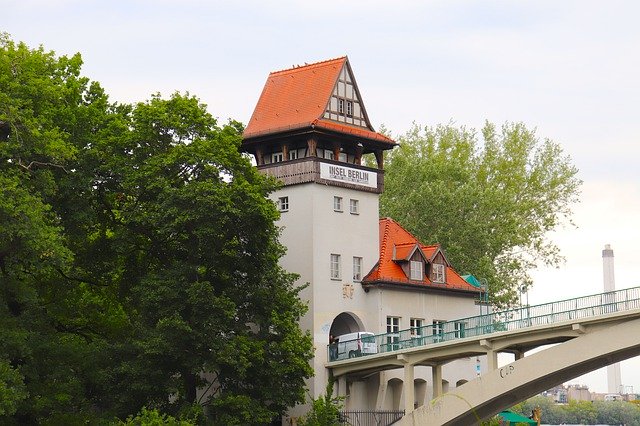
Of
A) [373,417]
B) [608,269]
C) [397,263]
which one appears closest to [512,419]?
[397,263]

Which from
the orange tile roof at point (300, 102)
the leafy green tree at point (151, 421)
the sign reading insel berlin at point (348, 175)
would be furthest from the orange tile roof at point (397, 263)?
the leafy green tree at point (151, 421)

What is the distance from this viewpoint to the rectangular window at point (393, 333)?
53469mm

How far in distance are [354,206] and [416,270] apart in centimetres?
423

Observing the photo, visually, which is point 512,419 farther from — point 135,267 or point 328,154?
point 135,267

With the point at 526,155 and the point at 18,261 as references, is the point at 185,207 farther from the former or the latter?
the point at 526,155

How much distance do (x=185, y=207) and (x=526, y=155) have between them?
38104 millimetres

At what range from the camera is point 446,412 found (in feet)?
168

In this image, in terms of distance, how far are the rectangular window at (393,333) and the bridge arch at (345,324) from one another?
141cm

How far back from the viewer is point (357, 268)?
57281 millimetres

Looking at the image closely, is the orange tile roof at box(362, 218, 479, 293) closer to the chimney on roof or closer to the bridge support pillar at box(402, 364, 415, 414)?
the bridge support pillar at box(402, 364, 415, 414)

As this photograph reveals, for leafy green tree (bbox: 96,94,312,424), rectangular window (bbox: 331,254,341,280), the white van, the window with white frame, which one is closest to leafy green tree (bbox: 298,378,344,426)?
the white van

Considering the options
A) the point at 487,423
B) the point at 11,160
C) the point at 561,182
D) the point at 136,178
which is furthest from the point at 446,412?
the point at 561,182

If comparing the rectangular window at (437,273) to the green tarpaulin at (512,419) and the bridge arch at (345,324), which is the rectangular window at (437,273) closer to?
the bridge arch at (345,324)

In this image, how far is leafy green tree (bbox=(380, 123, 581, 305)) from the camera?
73.8 m
